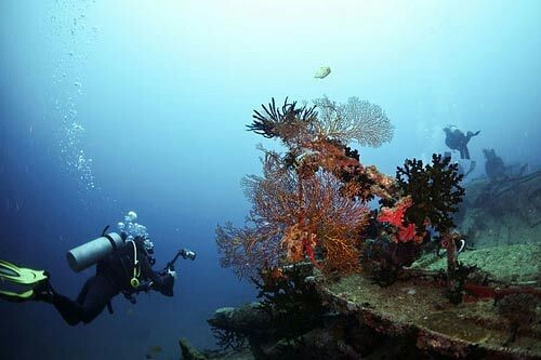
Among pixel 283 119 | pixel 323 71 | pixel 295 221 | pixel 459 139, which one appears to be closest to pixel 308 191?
pixel 295 221

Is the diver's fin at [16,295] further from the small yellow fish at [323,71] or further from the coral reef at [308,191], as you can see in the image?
the small yellow fish at [323,71]

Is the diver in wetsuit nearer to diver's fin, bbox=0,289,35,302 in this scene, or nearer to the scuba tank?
the scuba tank

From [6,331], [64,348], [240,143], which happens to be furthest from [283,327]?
[240,143]

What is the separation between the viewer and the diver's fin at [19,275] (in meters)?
7.32

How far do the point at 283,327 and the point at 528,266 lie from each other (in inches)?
171

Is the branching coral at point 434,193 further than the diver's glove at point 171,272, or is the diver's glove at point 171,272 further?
the diver's glove at point 171,272

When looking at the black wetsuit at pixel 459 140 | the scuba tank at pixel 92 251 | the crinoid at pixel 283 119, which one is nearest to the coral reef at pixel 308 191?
the crinoid at pixel 283 119

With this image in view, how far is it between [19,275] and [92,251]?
2.02 metres

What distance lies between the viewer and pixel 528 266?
561 cm

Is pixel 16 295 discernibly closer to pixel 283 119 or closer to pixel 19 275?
pixel 19 275

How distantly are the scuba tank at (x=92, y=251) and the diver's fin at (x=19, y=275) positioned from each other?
4.52 ft

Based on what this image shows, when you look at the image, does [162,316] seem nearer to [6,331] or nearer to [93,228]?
[6,331]

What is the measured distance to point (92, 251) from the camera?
9.44 m

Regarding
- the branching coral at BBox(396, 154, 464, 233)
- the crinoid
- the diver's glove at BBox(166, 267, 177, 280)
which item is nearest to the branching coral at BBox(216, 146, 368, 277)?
the crinoid
